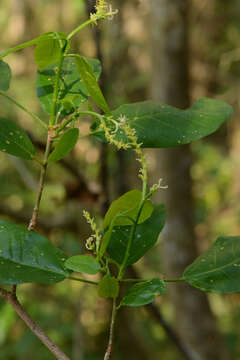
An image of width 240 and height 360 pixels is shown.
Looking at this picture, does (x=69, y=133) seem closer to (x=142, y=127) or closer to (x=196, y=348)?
(x=142, y=127)

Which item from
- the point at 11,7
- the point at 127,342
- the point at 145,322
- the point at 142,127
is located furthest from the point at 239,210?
the point at 142,127

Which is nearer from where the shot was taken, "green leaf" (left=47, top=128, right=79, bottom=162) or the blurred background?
"green leaf" (left=47, top=128, right=79, bottom=162)

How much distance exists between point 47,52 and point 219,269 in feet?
0.71

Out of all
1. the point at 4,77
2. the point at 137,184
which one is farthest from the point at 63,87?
the point at 137,184

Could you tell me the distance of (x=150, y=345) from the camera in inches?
86.6

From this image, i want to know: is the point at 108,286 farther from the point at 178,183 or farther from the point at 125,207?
the point at 178,183

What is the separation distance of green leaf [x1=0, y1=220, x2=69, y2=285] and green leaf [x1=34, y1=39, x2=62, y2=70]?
127mm

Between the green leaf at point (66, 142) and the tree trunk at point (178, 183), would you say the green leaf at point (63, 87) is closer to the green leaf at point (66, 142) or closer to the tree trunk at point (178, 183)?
the green leaf at point (66, 142)

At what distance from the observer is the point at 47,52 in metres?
0.36

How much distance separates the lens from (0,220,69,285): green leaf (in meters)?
0.34

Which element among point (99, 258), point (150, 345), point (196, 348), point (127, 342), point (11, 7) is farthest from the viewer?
point (11, 7)

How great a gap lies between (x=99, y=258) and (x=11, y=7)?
162 inches

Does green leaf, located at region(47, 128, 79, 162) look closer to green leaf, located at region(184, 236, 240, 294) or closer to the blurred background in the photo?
green leaf, located at region(184, 236, 240, 294)

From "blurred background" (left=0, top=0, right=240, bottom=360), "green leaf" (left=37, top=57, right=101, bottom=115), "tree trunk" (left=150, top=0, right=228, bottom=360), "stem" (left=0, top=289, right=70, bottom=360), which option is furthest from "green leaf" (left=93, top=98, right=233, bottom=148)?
"tree trunk" (left=150, top=0, right=228, bottom=360)
